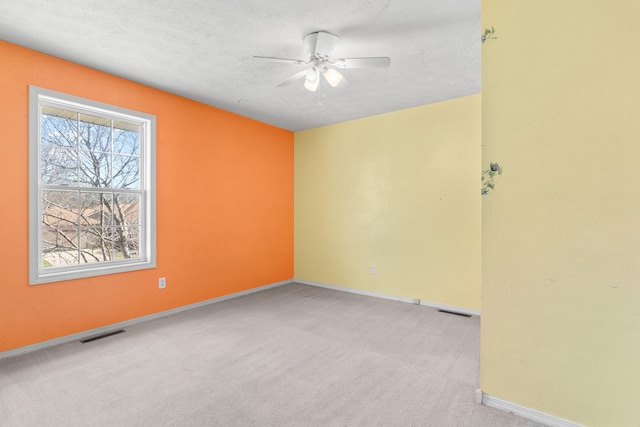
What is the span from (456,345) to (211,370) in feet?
7.00

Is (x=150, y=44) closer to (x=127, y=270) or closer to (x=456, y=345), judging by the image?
(x=127, y=270)

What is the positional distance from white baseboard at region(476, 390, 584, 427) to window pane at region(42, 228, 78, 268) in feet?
12.0

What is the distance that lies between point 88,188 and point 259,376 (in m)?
2.48

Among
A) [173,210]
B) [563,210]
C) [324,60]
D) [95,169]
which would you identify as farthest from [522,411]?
[95,169]

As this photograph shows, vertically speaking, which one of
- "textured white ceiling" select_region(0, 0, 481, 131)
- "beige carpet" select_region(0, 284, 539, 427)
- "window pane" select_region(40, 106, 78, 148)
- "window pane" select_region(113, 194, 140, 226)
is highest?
"textured white ceiling" select_region(0, 0, 481, 131)

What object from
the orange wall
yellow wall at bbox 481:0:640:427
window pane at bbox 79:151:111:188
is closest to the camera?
yellow wall at bbox 481:0:640:427

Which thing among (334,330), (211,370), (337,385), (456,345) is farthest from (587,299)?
(211,370)

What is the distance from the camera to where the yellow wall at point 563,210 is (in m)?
1.49

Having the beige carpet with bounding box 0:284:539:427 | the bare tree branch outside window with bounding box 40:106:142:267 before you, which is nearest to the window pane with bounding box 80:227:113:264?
the bare tree branch outside window with bounding box 40:106:142:267

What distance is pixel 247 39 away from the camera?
2373mm

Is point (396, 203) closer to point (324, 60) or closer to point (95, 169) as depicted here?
point (324, 60)

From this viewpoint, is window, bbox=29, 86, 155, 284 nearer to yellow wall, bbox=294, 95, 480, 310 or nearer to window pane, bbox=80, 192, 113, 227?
window pane, bbox=80, 192, 113, 227

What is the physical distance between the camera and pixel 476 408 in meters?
1.82

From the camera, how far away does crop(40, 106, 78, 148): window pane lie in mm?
2732
